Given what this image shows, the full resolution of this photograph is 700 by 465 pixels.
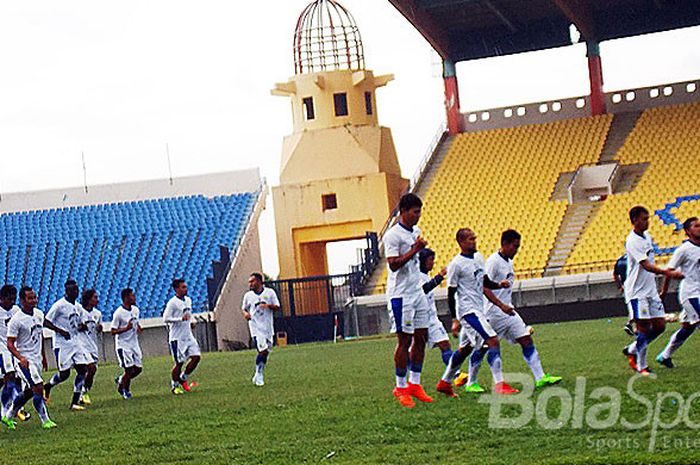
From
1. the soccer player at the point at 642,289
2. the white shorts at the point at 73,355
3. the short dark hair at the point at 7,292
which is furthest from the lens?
the white shorts at the point at 73,355

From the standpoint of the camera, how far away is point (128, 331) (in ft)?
78.0

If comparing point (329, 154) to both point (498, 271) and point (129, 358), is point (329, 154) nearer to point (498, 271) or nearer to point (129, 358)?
point (129, 358)

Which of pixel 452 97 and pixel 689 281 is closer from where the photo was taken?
pixel 689 281

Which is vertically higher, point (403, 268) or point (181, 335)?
point (403, 268)

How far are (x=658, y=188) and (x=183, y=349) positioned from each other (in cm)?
2529

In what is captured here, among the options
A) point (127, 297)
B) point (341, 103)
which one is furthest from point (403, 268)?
point (341, 103)

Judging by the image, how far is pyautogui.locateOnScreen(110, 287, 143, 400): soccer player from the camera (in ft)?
76.7

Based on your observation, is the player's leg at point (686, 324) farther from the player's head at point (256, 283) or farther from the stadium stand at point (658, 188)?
the stadium stand at point (658, 188)

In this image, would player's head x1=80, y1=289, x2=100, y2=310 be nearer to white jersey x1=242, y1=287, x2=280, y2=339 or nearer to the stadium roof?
white jersey x1=242, y1=287, x2=280, y2=339

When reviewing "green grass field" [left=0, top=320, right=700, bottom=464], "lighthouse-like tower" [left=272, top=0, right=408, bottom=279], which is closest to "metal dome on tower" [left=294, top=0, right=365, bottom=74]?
"lighthouse-like tower" [left=272, top=0, right=408, bottom=279]

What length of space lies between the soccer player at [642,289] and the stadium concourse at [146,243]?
3073 centimetres

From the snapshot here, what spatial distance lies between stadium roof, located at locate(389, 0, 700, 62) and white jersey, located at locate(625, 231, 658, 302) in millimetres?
29535

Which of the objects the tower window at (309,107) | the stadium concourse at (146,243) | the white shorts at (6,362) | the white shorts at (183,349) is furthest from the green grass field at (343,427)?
the tower window at (309,107)

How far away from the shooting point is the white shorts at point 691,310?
17.9 metres
